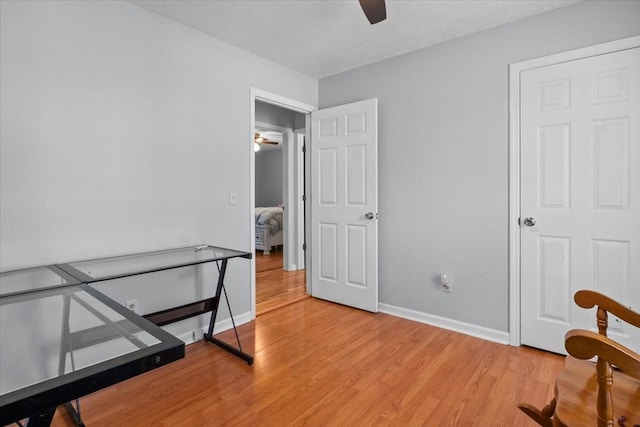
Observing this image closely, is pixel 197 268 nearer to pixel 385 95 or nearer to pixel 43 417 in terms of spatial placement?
pixel 43 417

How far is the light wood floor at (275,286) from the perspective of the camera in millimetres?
3580

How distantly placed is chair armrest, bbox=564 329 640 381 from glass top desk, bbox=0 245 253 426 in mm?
1088

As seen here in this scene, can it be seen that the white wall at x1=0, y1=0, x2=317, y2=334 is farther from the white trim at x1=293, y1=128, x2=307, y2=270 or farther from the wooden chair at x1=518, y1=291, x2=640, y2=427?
the wooden chair at x1=518, y1=291, x2=640, y2=427

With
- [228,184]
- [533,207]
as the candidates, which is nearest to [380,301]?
[533,207]

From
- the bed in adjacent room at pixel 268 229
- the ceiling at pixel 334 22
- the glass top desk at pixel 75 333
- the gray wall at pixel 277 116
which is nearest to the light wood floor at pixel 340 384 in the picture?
the glass top desk at pixel 75 333

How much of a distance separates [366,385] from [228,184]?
189 cm

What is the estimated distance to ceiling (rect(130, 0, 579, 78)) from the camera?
2.33 meters

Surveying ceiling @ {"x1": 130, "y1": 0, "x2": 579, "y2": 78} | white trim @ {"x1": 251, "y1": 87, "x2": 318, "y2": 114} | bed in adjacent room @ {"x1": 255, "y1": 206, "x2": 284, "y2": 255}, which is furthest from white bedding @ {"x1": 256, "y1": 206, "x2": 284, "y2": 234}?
ceiling @ {"x1": 130, "y1": 0, "x2": 579, "y2": 78}

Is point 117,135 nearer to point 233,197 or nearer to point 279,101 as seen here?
point 233,197

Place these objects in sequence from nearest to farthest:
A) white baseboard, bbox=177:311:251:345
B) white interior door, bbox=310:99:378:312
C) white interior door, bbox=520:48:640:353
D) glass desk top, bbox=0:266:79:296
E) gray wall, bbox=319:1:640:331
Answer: glass desk top, bbox=0:266:79:296
white interior door, bbox=520:48:640:353
gray wall, bbox=319:1:640:331
white baseboard, bbox=177:311:251:345
white interior door, bbox=310:99:378:312

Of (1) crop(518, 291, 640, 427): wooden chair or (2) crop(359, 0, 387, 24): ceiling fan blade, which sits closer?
(1) crop(518, 291, 640, 427): wooden chair

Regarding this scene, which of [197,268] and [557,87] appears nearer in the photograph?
[557,87]

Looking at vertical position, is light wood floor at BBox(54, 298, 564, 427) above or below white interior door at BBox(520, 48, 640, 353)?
below

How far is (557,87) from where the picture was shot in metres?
2.39
